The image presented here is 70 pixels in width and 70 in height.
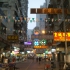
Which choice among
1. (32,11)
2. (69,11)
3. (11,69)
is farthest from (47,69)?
(69,11)

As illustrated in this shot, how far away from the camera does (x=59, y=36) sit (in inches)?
1489

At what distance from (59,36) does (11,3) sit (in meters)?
68.8

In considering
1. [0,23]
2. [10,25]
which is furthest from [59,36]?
[10,25]

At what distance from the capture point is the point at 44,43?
8438cm

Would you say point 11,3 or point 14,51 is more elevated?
point 11,3

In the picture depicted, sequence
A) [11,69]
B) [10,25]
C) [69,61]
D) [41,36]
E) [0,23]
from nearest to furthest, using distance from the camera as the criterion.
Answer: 1. [11,69]
2. [69,61]
3. [41,36]
4. [0,23]
5. [10,25]

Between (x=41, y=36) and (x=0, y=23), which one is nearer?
(x=41, y=36)

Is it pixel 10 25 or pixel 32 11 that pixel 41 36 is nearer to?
pixel 32 11

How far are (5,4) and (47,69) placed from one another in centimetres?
7148

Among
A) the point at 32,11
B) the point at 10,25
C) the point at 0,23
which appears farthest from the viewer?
the point at 10,25

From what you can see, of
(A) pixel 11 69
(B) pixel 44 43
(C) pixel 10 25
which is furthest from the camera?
(C) pixel 10 25

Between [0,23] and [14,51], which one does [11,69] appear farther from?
[14,51]

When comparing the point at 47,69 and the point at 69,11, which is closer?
the point at 47,69

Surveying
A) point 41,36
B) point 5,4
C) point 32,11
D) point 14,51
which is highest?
point 5,4
